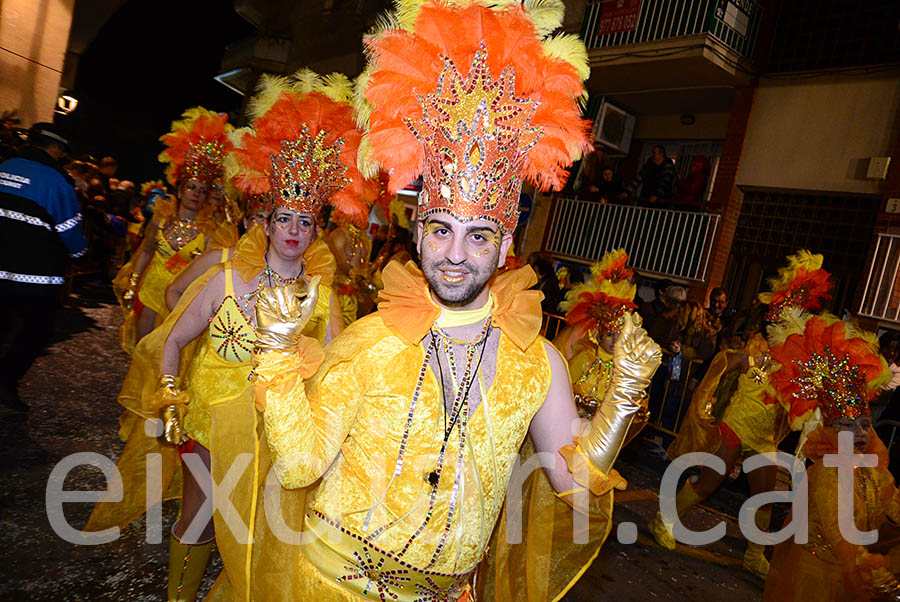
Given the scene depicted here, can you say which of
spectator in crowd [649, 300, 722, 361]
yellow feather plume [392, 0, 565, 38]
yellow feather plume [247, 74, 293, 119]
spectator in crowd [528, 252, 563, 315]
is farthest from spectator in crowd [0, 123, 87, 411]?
spectator in crowd [649, 300, 722, 361]

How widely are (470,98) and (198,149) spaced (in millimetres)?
4309

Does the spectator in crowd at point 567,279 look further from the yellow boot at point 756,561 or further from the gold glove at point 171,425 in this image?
the gold glove at point 171,425

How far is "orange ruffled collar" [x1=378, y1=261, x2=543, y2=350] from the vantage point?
1.99 meters

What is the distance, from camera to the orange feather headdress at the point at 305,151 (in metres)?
3.27

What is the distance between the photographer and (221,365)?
325 centimetres

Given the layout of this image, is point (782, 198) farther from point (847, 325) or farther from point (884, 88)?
point (847, 325)

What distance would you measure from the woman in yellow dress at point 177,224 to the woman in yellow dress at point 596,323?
3471 millimetres

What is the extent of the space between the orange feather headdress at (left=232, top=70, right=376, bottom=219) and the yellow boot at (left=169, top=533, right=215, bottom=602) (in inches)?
71.4

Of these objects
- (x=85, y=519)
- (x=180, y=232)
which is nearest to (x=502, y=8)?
(x=85, y=519)

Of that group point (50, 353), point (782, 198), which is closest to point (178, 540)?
point (50, 353)

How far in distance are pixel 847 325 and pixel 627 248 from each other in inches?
370

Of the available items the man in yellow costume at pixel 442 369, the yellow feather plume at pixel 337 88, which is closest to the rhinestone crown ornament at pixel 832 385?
the man in yellow costume at pixel 442 369

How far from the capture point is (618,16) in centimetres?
1275

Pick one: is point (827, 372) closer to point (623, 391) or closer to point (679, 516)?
point (679, 516)
